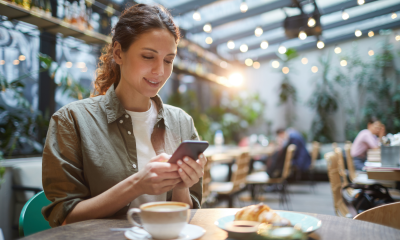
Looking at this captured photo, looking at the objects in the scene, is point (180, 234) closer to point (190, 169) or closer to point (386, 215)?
point (190, 169)

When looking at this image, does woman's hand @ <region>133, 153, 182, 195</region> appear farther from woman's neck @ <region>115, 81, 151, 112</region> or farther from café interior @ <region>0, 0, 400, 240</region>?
woman's neck @ <region>115, 81, 151, 112</region>

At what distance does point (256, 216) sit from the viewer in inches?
25.3

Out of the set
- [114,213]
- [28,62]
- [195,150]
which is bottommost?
[114,213]

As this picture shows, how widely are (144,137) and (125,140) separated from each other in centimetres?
10

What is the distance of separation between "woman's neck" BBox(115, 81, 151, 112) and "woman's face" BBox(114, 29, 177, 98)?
0.28 ft

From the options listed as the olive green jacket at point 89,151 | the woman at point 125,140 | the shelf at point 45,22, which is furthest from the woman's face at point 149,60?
the shelf at point 45,22

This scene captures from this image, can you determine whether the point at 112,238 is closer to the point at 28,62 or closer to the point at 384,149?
the point at 384,149

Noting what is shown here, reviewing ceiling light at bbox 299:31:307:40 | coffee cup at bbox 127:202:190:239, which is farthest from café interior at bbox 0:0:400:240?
ceiling light at bbox 299:31:307:40

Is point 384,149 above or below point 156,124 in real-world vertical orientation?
below

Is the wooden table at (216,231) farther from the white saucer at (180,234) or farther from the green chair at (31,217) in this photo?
the green chair at (31,217)

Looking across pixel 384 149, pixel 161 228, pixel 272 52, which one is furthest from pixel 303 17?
pixel 161 228

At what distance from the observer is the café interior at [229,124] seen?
0.72 m

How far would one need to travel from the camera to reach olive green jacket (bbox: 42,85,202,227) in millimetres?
841

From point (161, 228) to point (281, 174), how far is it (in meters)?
4.23
